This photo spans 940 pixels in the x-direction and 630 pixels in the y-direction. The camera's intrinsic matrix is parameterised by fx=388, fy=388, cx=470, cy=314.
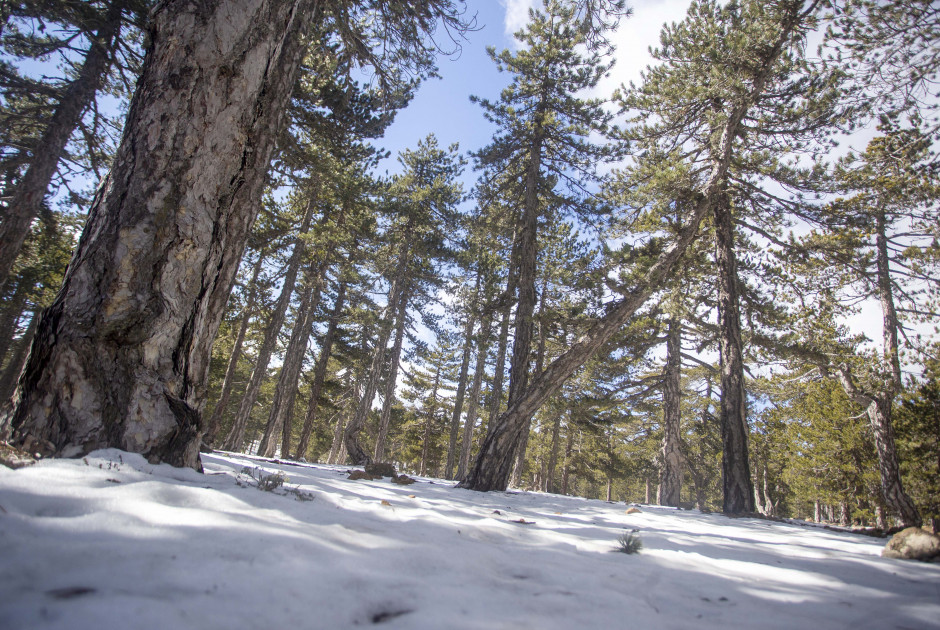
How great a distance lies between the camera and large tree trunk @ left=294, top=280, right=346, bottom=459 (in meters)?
14.1

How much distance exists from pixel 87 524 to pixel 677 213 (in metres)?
7.47

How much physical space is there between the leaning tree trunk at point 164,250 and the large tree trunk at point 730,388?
7283mm

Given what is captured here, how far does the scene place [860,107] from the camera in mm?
5371

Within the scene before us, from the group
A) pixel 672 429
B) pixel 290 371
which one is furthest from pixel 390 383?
pixel 672 429

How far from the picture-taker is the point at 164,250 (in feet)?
7.67

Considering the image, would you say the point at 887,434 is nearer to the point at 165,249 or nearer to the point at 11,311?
the point at 165,249

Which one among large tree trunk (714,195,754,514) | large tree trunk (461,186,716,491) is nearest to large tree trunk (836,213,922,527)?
large tree trunk (714,195,754,514)

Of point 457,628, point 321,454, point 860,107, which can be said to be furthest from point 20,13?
point 321,454

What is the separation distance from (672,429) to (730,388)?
19.0 ft

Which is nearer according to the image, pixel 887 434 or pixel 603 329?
pixel 603 329

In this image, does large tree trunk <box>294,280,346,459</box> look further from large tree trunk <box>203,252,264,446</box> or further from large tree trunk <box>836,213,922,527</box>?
large tree trunk <box>836,213,922,527</box>

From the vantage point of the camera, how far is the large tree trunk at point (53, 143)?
7000 millimetres

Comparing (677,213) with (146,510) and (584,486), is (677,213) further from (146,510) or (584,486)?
(584,486)

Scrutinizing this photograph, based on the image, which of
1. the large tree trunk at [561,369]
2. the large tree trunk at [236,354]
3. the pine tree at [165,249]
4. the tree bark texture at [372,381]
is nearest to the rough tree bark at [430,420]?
the tree bark texture at [372,381]
